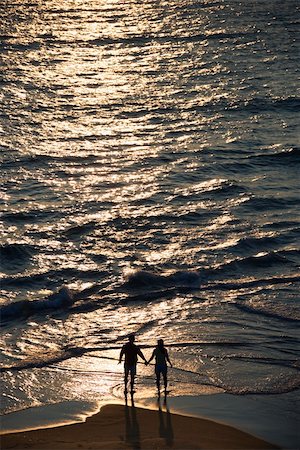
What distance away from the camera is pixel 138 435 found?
18.3 metres

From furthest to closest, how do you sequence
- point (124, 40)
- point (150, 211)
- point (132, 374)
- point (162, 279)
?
point (124, 40), point (150, 211), point (162, 279), point (132, 374)

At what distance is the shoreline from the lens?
17.8 metres

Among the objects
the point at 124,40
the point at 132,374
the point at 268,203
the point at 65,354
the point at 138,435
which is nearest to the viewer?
the point at 138,435

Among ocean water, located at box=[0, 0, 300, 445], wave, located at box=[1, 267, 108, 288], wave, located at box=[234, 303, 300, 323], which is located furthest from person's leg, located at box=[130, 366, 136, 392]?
wave, located at box=[1, 267, 108, 288]

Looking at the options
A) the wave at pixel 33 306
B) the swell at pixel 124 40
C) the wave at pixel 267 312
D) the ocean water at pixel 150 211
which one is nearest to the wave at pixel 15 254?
the ocean water at pixel 150 211

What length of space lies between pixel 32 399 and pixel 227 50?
141 feet

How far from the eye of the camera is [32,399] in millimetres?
20406

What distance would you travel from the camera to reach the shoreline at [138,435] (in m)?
17.8

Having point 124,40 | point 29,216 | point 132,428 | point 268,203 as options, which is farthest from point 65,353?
point 124,40

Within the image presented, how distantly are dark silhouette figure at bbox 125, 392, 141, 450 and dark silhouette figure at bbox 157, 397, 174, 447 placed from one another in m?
0.49

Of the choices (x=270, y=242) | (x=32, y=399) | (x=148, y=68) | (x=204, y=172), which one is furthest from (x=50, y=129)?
(x=32, y=399)

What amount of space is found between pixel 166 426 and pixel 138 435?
683 millimetres

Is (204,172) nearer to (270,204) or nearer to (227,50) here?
(270,204)

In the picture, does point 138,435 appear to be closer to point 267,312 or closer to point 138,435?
point 138,435
